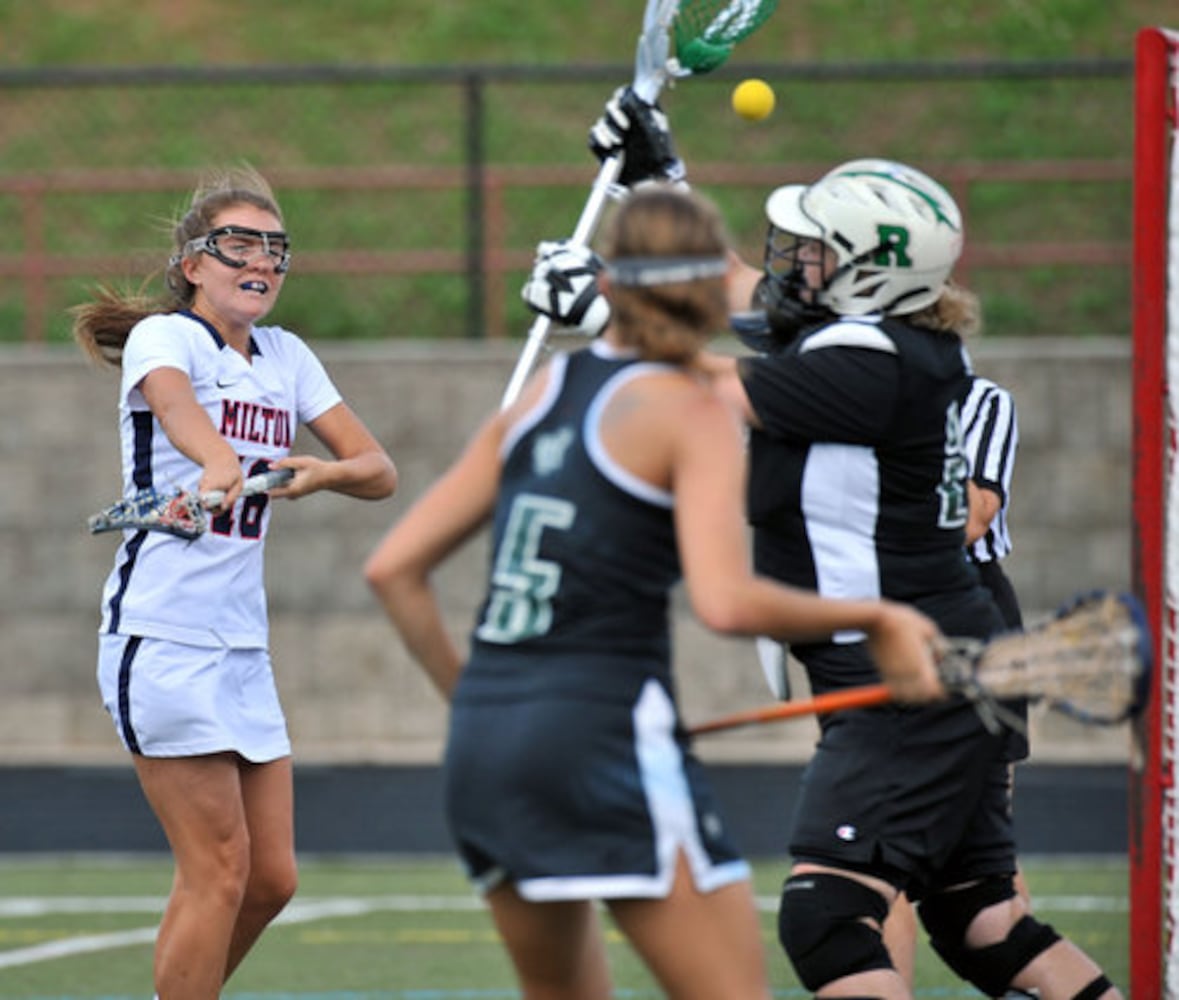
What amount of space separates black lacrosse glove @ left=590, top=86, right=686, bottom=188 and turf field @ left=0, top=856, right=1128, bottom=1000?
8.36 ft

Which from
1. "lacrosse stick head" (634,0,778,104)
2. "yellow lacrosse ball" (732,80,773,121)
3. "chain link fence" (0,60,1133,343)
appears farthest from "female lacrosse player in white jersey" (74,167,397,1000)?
"chain link fence" (0,60,1133,343)

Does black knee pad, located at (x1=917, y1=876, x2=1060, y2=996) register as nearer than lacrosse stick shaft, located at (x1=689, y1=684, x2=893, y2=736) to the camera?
No

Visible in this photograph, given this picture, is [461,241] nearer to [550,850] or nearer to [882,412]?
[882,412]

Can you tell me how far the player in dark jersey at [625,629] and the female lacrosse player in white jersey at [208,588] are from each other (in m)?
1.55

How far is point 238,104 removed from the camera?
52.1 feet

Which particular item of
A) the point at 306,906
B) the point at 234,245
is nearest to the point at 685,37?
the point at 234,245

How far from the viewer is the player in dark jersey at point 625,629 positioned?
13.4 feet

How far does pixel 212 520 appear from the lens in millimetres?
5789

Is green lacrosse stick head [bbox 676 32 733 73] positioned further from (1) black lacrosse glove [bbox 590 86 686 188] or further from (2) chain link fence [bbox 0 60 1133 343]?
(2) chain link fence [bbox 0 60 1133 343]

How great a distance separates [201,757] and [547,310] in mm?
1341

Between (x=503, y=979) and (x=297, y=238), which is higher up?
(x=297, y=238)

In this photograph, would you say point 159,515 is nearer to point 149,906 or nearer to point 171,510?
point 171,510

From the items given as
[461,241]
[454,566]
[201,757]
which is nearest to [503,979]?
[201,757]

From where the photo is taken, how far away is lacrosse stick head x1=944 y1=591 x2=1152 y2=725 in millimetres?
4234
